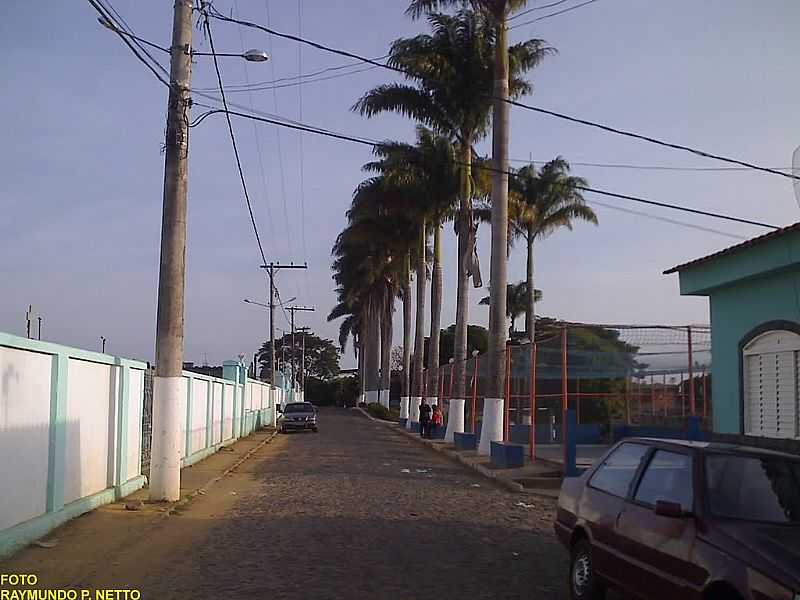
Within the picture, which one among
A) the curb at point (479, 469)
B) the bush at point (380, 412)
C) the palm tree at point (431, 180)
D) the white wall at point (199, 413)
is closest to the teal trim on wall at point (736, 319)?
the curb at point (479, 469)

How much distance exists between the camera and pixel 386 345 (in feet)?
250

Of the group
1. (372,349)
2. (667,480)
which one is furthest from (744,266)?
(372,349)

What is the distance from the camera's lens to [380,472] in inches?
863

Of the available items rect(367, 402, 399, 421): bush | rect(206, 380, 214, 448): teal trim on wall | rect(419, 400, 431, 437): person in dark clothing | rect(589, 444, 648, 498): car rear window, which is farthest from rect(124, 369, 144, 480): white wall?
rect(367, 402, 399, 421): bush

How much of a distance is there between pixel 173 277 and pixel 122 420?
255 cm

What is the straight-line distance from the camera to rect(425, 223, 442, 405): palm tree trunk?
40.8 metres

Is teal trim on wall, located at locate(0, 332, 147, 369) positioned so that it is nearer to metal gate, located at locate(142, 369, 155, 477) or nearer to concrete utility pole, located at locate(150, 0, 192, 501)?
concrete utility pole, located at locate(150, 0, 192, 501)

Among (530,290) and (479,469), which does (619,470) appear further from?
(530,290)

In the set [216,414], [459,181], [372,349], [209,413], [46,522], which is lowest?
[46,522]

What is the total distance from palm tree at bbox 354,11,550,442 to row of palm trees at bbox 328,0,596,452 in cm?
3

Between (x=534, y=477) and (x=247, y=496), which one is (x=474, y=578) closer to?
(x=247, y=496)

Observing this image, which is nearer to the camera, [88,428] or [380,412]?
[88,428]

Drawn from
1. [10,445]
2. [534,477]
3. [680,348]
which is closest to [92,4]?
[10,445]

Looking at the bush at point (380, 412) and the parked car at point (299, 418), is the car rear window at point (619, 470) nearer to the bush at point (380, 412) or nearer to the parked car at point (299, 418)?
the parked car at point (299, 418)
